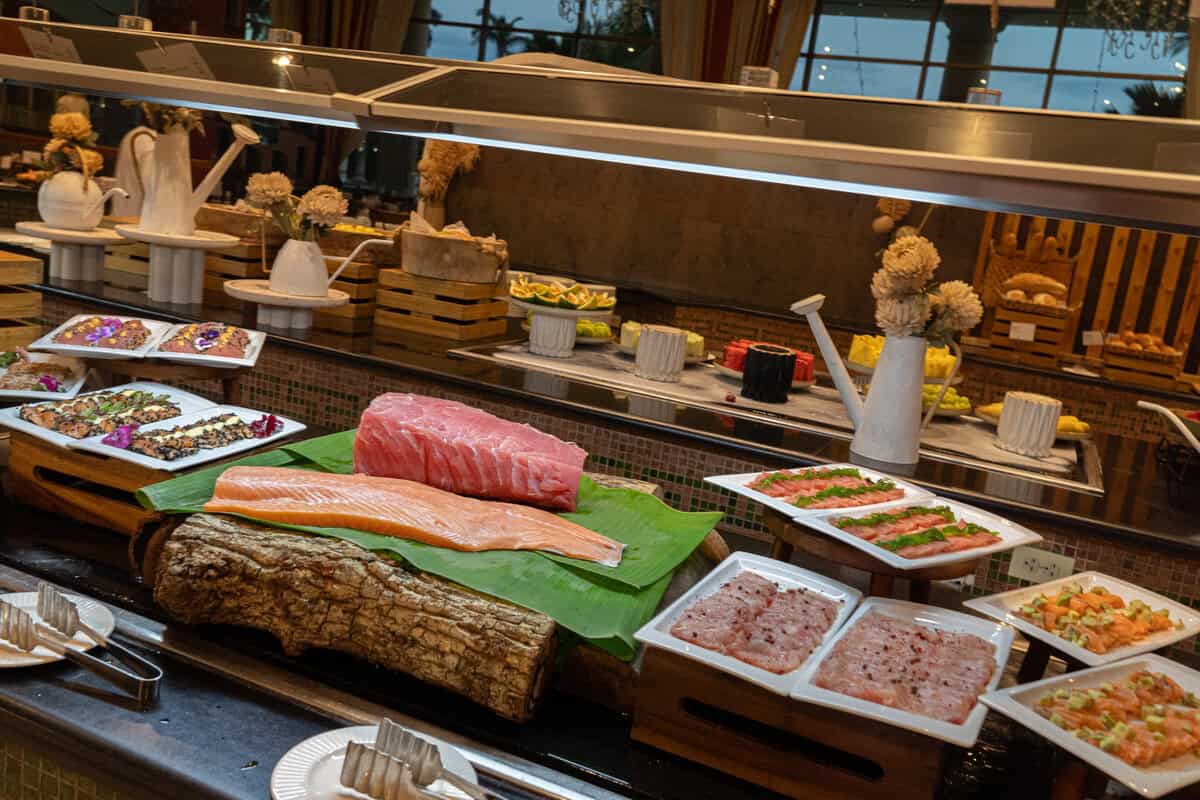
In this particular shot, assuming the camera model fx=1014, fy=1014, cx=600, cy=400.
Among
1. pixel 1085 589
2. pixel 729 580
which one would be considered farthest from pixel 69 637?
pixel 1085 589

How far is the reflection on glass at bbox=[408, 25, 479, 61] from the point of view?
37.2ft

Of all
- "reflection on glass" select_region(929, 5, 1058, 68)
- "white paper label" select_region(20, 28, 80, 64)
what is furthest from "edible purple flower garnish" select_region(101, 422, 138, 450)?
"reflection on glass" select_region(929, 5, 1058, 68)

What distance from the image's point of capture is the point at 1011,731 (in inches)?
64.1

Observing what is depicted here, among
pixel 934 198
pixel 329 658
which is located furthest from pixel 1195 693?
pixel 329 658

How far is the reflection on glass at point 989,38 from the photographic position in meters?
8.77

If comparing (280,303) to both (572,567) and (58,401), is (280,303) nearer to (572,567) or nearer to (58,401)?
(58,401)

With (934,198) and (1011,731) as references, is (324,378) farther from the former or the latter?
(1011,731)

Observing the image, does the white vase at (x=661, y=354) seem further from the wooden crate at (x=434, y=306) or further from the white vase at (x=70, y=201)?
the white vase at (x=70, y=201)

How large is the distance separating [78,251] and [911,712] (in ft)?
13.6

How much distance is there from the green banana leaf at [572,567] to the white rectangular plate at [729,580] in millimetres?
85

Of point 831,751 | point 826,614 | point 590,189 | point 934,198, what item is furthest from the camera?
point 590,189

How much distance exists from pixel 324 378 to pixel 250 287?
51 centimetres

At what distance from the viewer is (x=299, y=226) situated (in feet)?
12.6

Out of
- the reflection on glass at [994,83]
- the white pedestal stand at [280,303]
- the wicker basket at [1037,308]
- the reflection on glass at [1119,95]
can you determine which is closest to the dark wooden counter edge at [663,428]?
the white pedestal stand at [280,303]
